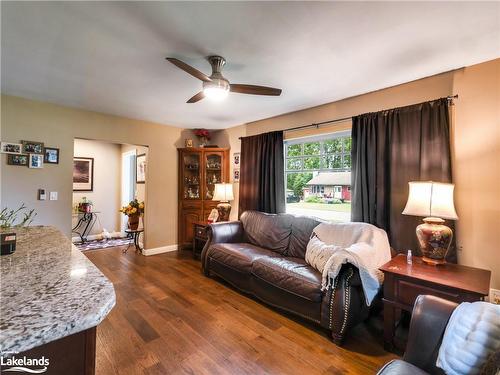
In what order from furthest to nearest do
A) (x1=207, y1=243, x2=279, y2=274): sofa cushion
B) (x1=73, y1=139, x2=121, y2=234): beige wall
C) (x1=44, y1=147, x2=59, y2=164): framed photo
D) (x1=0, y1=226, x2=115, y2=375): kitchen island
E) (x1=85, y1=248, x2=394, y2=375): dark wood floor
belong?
(x1=73, y1=139, x2=121, y2=234): beige wall, (x1=44, y1=147, x2=59, y2=164): framed photo, (x1=207, y1=243, x2=279, y2=274): sofa cushion, (x1=85, y1=248, x2=394, y2=375): dark wood floor, (x1=0, y1=226, x2=115, y2=375): kitchen island

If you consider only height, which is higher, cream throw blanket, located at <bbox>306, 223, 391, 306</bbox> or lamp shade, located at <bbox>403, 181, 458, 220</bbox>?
lamp shade, located at <bbox>403, 181, 458, 220</bbox>

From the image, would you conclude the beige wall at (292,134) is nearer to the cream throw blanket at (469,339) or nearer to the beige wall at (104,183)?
the cream throw blanket at (469,339)

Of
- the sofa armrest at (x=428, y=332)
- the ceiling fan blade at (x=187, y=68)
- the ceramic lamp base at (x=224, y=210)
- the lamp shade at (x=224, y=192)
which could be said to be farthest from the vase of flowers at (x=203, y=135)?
the sofa armrest at (x=428, y=332)

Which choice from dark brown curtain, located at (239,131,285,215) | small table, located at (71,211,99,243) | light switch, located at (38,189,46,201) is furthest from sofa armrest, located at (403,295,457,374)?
small table, located at (71,211,99,243)

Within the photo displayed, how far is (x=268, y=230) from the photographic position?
3.38 meters

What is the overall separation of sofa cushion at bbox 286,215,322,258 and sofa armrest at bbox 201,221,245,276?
0.88 m

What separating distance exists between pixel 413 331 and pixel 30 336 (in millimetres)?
1557

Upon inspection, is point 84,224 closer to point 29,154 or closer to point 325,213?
point 29,154

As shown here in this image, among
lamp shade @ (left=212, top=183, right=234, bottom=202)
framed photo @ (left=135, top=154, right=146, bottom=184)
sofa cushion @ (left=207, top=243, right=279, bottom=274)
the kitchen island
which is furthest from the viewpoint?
framed photo @ (left=135, top=154, right=146, bottom=184)

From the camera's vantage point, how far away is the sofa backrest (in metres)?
3.00

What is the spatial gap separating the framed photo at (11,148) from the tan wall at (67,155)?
0.07 meters

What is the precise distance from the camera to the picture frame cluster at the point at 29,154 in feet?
10.1

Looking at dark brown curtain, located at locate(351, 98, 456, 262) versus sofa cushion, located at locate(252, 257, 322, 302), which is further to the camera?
dark brown curtain, located at locate(351, 98, 456, 262)

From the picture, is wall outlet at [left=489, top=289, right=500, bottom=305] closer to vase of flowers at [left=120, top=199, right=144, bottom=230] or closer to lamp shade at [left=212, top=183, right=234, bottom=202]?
lamp shade at [left=212, top=183, right=234, bottom=202]
